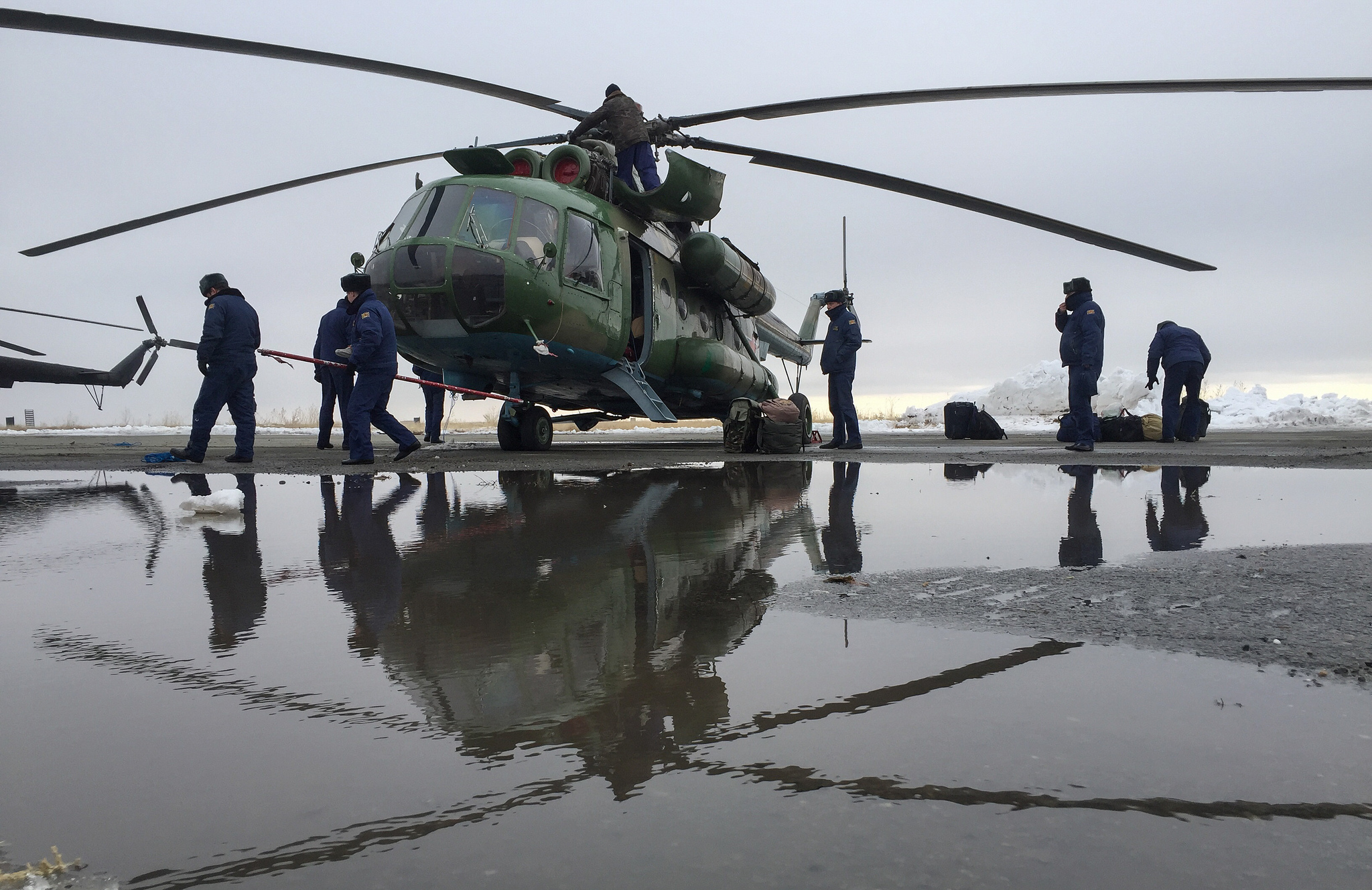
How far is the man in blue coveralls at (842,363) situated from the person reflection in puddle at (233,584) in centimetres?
806

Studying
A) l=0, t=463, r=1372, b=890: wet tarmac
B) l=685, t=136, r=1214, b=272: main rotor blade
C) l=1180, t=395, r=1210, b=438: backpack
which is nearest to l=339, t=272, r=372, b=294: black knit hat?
l=685, t=136, r=1214, b=272: main rotor blade

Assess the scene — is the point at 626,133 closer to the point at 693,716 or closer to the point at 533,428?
the point at 533,428

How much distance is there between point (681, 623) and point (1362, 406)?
101 ft

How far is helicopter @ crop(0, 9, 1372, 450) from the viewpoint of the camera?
737 centimetres

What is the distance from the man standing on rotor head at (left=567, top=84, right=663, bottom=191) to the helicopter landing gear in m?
2.96

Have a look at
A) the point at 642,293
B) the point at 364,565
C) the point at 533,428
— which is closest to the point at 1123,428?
the point at 642,293

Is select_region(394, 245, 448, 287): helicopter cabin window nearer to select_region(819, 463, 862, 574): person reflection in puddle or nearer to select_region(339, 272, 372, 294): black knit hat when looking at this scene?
select_region(339, 272, 372, 294): black knit hat

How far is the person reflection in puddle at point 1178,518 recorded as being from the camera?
3373 millimetres

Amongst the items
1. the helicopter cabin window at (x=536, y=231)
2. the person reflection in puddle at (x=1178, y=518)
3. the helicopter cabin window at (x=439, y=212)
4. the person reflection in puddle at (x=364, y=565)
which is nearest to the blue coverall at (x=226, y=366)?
the helicopter cabin window at (x=439, y=212)

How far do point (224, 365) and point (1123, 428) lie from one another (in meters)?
12.6

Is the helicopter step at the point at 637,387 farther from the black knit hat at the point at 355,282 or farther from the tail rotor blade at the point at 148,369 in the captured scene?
the tail rotor blade at the point at 148,369

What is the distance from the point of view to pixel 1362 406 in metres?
25.5

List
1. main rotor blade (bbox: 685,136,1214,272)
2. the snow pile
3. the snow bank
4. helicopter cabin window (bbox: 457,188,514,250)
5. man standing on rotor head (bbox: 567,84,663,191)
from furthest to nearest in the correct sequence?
the snow bank → man standing on rotor head (bbox: 567,84,663,191) → helicopter cabin window (bbox: 457,188,514,250) → main rotor blade (bbox: 685,136,1214,272) → the snow pile

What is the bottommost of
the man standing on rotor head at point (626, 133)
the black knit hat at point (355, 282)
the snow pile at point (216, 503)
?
the snow pile at point (216, 503)
